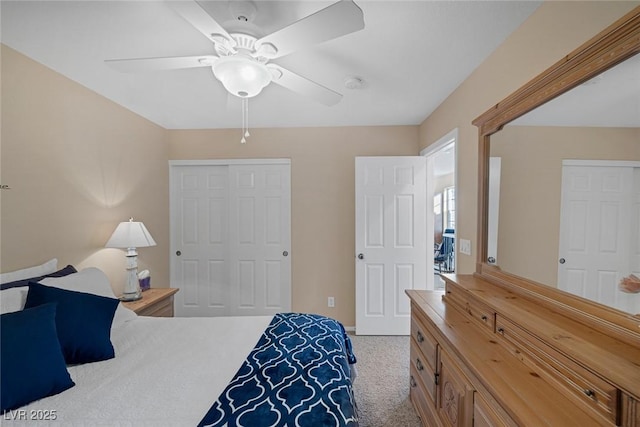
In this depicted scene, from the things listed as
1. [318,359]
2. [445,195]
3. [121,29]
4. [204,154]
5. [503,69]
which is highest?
[121,29]

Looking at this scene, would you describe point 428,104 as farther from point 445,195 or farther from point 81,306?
point 445,195

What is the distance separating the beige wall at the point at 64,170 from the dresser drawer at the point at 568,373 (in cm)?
281

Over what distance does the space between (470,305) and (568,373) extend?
1.85ft

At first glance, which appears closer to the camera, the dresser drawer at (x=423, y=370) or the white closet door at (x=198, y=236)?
the dresser drawer at (x=423, y=370)

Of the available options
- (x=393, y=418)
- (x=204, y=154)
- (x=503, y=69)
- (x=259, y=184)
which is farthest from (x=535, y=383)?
(x=204, y=154)

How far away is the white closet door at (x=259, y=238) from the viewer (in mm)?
3191

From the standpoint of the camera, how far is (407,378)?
2121 mm

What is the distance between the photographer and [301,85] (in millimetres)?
1533

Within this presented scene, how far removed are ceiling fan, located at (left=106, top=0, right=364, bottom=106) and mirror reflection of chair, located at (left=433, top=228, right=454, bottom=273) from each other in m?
5.10

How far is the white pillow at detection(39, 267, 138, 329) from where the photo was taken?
57.9 inches

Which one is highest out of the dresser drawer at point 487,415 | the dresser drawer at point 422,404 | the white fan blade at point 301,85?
the white fan blade at point 301,85

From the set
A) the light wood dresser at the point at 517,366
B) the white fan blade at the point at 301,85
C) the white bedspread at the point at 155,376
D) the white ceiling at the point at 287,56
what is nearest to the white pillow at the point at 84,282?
the white bedspread at the point at 155,376

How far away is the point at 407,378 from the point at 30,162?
3.26 meters

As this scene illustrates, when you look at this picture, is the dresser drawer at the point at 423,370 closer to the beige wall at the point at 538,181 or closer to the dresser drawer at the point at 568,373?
the dresser drawer at the point at 568,373
